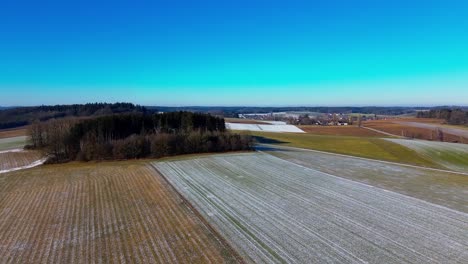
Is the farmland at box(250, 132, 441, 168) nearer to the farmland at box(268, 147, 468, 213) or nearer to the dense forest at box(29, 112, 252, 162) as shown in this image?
the farmland at box(268, 147, 468, 213)

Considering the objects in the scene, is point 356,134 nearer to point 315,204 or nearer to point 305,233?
point 315,204

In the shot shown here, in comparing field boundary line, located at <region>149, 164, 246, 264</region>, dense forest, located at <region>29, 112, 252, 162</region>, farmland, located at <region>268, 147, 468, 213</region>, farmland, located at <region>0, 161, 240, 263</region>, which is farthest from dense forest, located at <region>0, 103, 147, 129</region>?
field boundary line, located at <region>149, 164, 246, 264</region>

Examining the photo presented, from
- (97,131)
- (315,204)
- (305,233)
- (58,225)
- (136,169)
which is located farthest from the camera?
(97,131)

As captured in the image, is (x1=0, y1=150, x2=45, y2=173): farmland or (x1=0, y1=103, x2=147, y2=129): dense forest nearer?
(x1=0, y1=150, x2=45, y2=173): farmland

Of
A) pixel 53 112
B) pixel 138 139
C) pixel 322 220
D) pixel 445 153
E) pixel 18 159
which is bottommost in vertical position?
pixel 445 153

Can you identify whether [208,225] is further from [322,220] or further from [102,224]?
[322,220]

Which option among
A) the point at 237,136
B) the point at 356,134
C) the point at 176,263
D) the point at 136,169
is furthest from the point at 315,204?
the point at 356,134

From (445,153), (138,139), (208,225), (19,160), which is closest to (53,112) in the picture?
(19,160)
